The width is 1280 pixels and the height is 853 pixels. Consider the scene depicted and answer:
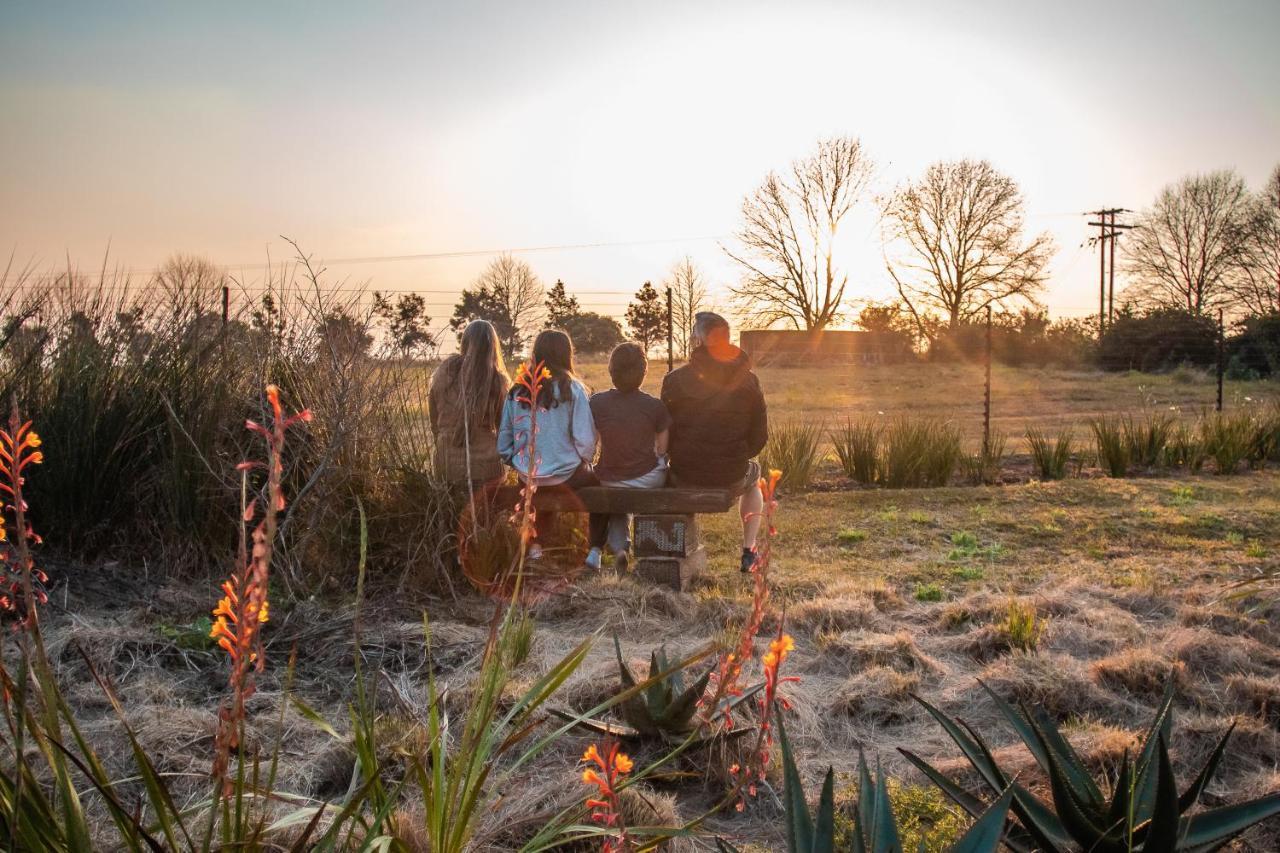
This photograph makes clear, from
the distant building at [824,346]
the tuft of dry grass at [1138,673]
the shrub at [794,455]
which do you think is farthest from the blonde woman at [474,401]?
the distant building at [824,346]

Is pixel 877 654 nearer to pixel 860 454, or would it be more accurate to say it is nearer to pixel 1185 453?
pixel 860 454

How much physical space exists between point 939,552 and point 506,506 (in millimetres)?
2957

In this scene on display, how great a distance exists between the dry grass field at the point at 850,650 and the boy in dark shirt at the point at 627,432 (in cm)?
65

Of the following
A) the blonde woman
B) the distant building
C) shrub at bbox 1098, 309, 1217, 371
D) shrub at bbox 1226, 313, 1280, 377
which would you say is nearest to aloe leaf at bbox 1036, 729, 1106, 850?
the blonde woman

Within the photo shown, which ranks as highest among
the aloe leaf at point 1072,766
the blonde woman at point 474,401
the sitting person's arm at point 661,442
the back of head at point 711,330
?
the back of head at point 711,330

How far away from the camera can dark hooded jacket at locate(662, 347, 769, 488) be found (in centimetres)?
584

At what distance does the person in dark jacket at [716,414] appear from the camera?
5.82 meters

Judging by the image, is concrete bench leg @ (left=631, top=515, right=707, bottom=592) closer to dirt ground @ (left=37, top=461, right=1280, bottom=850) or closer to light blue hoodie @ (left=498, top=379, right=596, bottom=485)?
dirt ground @ (left=37, top=461, right=1280, bottom=850)

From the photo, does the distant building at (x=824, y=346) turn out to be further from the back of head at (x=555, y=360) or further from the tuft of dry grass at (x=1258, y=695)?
the tuft of dry grass at (x=1258, y=695)

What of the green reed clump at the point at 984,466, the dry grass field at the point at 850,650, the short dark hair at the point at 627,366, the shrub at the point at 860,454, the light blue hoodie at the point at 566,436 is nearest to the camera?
the dry grass field at the point at 850,650

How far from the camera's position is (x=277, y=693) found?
3.37m

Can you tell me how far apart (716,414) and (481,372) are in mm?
1468

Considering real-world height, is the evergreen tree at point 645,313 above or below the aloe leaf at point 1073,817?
above

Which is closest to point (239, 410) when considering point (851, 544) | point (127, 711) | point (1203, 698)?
point (127, 711)
